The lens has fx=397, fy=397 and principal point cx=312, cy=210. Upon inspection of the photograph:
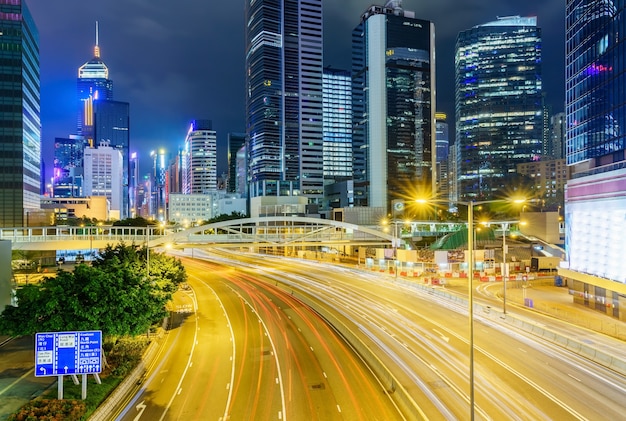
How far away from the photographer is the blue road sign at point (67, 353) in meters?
21.7

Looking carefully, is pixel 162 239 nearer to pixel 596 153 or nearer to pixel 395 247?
pixel 395 247

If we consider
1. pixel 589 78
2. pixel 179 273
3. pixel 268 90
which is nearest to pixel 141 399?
pixel 179 273

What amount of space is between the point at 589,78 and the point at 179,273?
6152 centimetres

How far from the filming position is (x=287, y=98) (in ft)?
617

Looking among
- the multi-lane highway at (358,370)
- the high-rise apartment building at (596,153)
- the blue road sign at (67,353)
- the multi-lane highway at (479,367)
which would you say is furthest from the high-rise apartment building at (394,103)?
the blue road sign at (67,353)

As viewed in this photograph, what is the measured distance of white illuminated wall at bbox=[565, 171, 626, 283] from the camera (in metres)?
42.2

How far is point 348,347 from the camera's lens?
32188mm

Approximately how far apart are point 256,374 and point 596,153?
180 feet

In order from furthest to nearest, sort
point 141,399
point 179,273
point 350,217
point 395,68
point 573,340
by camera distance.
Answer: point 395,68, point 350,217, point 179,273, point 573,340, point 141,399

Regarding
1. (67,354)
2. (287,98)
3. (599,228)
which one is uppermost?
(287,98)

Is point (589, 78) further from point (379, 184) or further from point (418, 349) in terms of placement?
point (379, 184)

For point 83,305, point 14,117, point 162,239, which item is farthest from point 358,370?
point 14,117

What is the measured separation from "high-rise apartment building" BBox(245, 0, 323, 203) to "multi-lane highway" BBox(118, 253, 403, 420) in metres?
146

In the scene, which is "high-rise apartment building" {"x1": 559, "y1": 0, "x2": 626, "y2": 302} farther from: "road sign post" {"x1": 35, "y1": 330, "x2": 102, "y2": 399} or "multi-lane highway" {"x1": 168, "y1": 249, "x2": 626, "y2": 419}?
"road sign post" {"x1": 35, "y1": 330, "x2": 102, "y2": 399}
